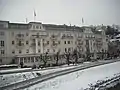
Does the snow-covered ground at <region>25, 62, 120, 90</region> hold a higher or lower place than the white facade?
lower

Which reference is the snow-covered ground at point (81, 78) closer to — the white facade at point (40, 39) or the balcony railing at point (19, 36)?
the white facade at point (40, 39)

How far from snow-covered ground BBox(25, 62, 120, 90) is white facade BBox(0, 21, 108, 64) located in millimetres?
285

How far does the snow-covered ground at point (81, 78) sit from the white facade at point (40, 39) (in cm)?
29

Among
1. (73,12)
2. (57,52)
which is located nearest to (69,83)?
(57,52)

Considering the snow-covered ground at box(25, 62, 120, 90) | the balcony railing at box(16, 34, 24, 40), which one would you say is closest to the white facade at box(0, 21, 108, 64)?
the balcony railing at box(16, 34, 24, 40)

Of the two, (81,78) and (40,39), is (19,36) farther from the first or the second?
(81,78)

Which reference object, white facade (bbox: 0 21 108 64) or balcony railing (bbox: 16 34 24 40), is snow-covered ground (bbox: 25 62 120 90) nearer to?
white facade (bbox: 0 21 108 64)

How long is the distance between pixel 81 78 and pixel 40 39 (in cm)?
75

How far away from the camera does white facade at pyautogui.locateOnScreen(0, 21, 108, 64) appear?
2219mm

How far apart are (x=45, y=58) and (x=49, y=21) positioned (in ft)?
1.53

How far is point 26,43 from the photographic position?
7.53 ft

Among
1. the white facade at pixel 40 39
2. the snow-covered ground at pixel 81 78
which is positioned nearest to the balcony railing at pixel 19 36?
the white facade at pixel 40 39

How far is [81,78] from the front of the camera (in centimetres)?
258

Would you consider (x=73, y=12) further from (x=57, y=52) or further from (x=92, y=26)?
(x=57, y=52)
